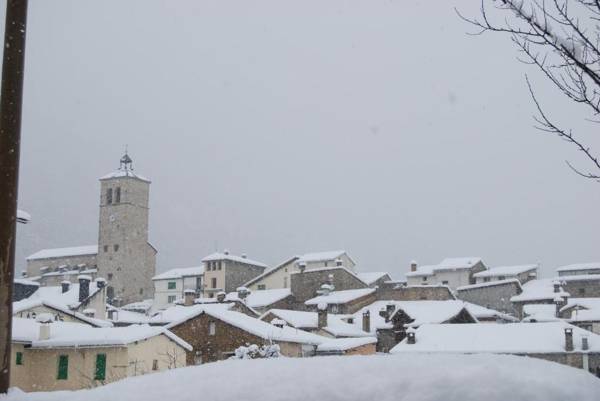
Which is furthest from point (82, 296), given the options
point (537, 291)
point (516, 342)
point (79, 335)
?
point (537, 291)

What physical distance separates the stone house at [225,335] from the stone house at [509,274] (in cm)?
3739

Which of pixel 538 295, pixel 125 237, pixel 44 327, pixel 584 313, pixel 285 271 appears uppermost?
pixel 125 237

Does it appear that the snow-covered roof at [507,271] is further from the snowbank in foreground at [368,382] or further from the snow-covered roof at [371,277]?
the snowbank in foreground at [368,382]

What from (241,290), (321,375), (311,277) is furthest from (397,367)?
(311,277)

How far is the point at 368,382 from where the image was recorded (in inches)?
192

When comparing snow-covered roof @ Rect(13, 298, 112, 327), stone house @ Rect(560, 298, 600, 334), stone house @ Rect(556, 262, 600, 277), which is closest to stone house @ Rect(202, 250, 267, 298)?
stone house @ Rect(556, 262, 600, 277)

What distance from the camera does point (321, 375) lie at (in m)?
5.07

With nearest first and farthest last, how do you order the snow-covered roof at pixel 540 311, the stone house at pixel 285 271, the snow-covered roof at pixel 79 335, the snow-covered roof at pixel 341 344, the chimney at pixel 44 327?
1. the snow-covered roof at pixel 79 335
2. the chimney at pixel 44 327
3. the snow-covered roof at pixel 341 344
4. the snow-covered roof at pixel 540 311
5. the stone house at pixel 285 271

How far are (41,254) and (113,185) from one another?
561 inches

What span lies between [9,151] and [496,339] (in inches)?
1399

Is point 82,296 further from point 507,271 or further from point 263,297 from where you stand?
point 507,271

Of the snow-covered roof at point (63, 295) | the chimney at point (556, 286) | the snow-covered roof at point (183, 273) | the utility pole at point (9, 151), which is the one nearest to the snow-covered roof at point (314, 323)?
the snow-covered roof at point (63, 295)

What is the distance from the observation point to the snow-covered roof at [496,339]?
37.2m

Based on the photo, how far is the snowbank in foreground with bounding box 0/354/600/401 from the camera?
4.66m
